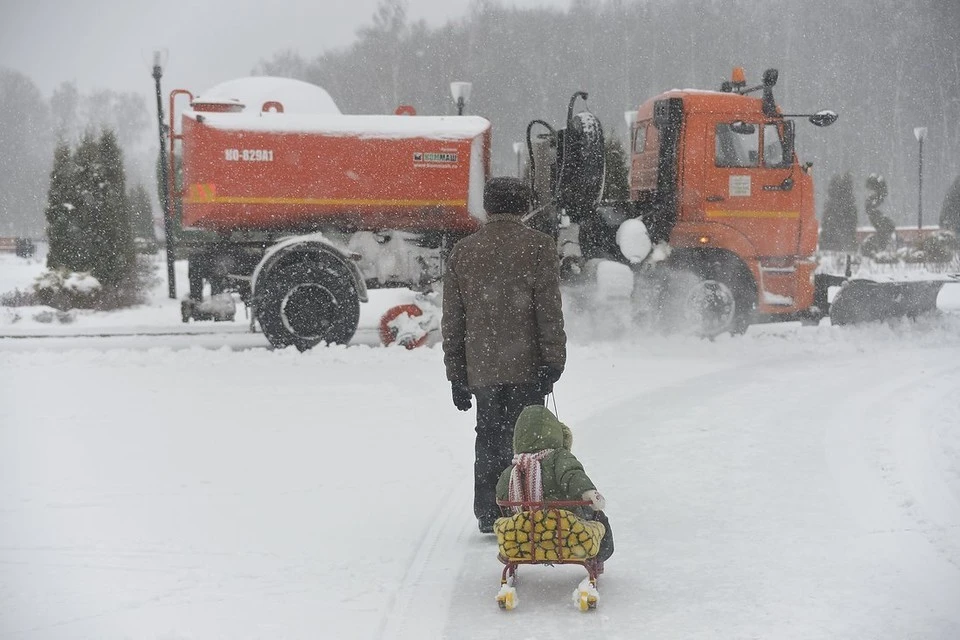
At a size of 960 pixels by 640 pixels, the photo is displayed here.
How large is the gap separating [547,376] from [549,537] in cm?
87

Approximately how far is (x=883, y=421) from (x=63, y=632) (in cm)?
584

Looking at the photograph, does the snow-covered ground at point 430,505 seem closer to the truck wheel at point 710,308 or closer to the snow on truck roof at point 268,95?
the truck wheel at point 710,308

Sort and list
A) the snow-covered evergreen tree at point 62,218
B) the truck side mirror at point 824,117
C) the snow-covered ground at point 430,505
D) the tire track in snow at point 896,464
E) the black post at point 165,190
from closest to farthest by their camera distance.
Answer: the snow-covered ground at point 430,505, the tire track in snow at point 896,464, the truck side mirror at point 824,117, the black post at point 165,190, the snow-covered evergreen tree at point 62,218

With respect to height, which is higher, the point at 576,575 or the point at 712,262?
the point at 712,262

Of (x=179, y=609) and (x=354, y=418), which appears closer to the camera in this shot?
(x=179, y=609)

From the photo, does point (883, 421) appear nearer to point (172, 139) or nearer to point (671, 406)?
point (671, 406)

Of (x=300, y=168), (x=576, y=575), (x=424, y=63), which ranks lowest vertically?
(x=576, y=575)

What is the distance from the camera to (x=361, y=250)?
1166 centimetres

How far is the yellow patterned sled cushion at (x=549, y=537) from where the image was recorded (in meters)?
3.90

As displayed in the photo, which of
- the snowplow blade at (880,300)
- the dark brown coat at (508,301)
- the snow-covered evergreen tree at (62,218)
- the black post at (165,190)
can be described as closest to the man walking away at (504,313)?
the dark brown coat at (508,301)

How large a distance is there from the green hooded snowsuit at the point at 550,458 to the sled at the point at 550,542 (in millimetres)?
76

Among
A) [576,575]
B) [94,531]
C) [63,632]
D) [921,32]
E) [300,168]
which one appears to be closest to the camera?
[63,632]

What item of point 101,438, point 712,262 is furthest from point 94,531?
point 712,262

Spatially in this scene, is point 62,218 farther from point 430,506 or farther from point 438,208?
point 430,506
